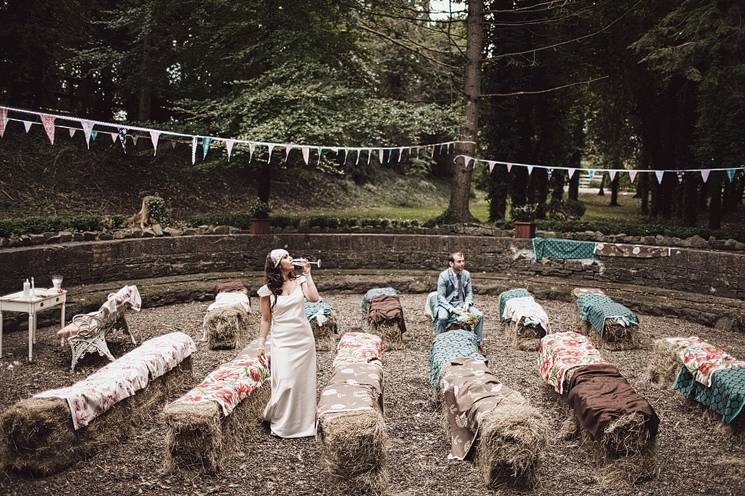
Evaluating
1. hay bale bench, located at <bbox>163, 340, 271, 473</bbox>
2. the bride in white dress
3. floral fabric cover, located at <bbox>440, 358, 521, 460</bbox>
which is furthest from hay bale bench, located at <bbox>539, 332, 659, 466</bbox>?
hay bale bench, located at <bbox>163, 340, 271, 473</bbox>

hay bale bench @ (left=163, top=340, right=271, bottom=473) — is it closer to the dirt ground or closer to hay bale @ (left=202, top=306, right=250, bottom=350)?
the dirt ground

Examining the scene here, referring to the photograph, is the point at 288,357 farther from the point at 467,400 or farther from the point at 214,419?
the point at 467,400

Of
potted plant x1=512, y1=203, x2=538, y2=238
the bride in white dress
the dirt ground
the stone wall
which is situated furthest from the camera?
potted plant x1=512, y1=203, x2=538, y2=238

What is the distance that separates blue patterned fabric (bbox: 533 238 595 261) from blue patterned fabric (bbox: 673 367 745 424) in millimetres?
7452

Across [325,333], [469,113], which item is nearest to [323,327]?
[325,333]

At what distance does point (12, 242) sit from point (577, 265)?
1202 centimetres

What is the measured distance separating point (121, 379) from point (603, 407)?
14.6 ft

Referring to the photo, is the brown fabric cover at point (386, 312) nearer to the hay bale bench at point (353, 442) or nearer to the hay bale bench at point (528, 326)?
the hay bale bench at point (528, 326)

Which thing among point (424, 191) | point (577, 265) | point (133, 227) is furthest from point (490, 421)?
point (424, 191)

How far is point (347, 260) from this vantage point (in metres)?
14.4

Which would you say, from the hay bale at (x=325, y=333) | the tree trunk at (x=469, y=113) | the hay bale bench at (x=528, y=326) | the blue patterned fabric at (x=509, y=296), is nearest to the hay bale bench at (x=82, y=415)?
the hay bale at (x=325, y=333)

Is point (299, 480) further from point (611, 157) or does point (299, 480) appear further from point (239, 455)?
point (611, 157)

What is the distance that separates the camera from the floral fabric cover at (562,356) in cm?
607

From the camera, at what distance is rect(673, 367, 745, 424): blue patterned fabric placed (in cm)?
563
